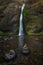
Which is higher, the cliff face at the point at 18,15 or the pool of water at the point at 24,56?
the cliff face at the point at 18,15

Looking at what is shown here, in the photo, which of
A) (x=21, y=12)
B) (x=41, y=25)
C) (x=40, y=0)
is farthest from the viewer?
(x=40, y=0)

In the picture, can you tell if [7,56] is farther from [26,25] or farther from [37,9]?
[37,9]

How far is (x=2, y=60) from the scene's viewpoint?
16062mm

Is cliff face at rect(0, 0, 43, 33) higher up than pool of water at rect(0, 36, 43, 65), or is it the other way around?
cliff face at rect(0, 0, 43, 33)

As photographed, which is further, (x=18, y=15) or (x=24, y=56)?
(x=18, y=15)

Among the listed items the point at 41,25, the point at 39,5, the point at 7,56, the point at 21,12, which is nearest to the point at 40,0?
the point at 39,5

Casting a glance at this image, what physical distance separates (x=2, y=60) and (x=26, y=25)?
13.0m

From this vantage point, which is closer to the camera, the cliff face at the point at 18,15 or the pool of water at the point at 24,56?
the pool of water at the point at 24,56

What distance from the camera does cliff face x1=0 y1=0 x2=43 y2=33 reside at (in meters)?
28.1

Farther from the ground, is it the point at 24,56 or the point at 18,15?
the point at 18,15

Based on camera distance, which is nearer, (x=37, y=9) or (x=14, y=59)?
(x=14, y=59)

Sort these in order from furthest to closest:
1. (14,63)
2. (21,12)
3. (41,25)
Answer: (21,12) < (41,25) < (14,63)

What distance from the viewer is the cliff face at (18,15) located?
28.1 m

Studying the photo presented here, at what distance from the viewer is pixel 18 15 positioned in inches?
1190
